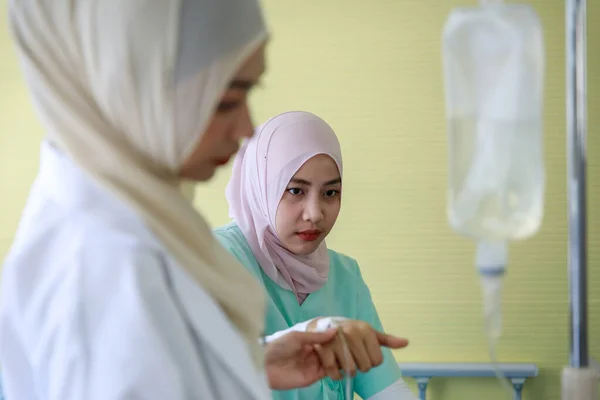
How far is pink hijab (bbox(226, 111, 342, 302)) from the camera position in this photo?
6.33ft

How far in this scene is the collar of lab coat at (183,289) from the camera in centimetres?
83

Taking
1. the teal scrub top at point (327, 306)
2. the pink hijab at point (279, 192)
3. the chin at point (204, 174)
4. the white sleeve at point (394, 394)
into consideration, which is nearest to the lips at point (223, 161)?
the chin at point (204, 174)

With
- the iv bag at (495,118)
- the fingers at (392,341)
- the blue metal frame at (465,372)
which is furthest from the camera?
the blue metal frame at (465,372)

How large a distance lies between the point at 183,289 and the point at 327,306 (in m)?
1.15

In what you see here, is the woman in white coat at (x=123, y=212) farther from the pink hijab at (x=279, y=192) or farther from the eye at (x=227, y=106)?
the pink hijab at (x=279, y=192)

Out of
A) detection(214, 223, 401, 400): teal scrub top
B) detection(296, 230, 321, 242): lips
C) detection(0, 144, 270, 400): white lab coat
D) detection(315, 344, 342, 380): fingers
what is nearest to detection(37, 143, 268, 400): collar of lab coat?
detection(0, 144, 270, 400): white lab coat

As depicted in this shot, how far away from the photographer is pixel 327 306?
195 cm

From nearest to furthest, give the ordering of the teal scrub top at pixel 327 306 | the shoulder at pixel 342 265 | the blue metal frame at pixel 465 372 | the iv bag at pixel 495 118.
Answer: the iv bag at pixel 495 118 < the teal scrub top at pixel 327 306 < the shoulder at pixel 342 265 < the blue metal frame at pixel 465 372

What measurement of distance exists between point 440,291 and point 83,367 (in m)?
2.04

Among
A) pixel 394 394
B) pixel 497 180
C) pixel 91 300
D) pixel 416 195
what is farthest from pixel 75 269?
pixel 416 195

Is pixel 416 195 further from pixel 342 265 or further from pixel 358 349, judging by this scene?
pixel 358 349

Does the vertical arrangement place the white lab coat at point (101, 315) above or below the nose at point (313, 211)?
below

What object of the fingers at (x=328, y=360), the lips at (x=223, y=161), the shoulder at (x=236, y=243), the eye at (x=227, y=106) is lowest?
the fingers at (x=328, y=360)

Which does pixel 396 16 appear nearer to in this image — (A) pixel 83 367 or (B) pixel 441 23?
(B) pixel 441 23
